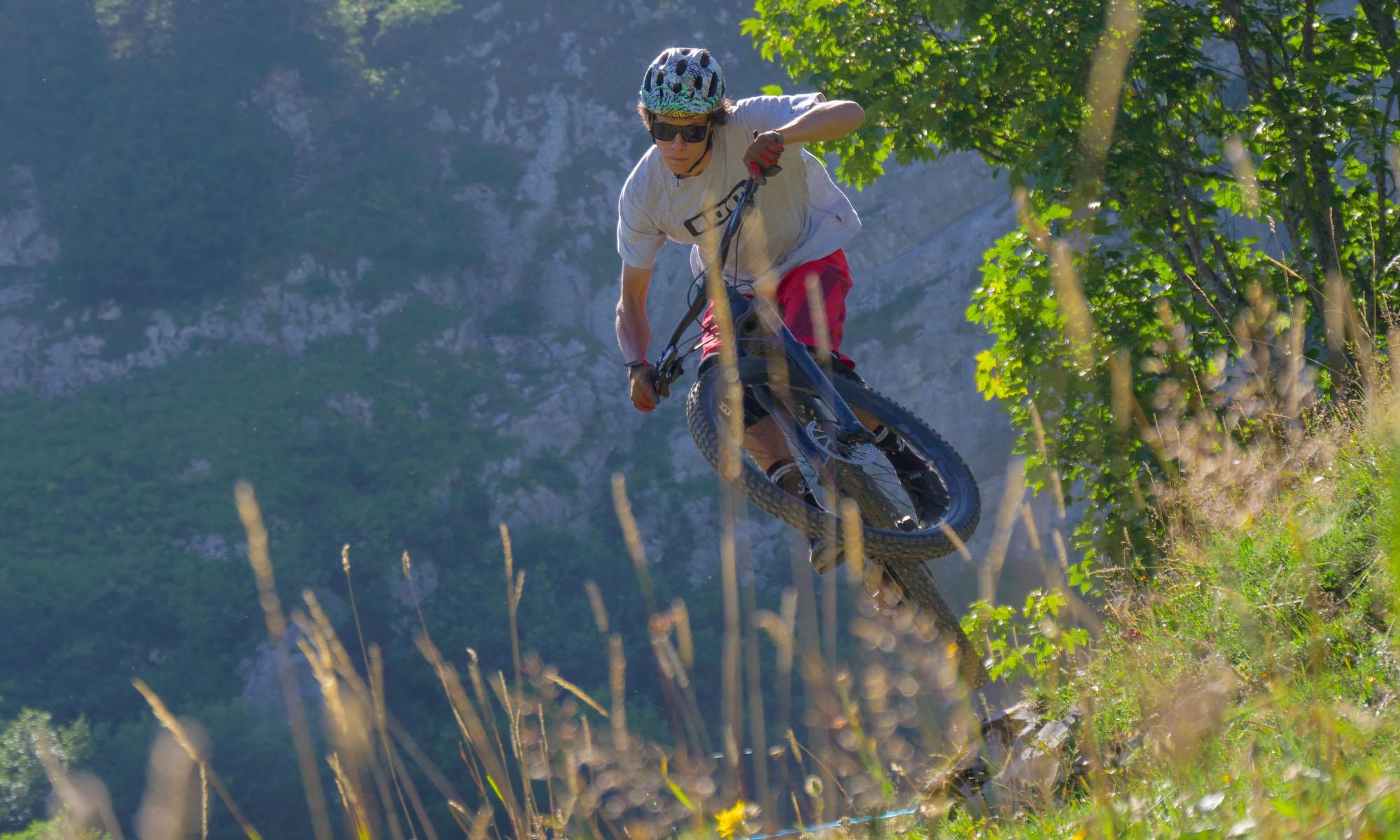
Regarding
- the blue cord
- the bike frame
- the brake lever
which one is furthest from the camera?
the brake lever

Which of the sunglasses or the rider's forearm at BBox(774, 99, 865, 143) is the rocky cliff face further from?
the rider's forearm at BBox(774, 99, 865, 143)

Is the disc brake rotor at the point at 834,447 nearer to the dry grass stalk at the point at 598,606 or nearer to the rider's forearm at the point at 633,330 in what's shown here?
the rider's forearm at the point at 633,330

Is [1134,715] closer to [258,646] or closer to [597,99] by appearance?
[258,646]

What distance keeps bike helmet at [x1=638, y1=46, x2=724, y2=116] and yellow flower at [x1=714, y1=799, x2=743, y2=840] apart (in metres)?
2.66

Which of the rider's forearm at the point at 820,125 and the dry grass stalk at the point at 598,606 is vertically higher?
the rider's forearm at the point at 820,125

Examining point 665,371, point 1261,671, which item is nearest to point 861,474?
point 665,371

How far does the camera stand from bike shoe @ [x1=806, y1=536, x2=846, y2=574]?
12.0ft

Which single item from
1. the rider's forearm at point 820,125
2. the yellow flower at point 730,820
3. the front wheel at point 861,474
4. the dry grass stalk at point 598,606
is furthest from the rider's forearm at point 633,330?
the yellow flower at point 730,820

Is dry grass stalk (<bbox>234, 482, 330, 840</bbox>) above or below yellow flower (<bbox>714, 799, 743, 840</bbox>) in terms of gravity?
above

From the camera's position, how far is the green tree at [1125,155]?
7.46 meters

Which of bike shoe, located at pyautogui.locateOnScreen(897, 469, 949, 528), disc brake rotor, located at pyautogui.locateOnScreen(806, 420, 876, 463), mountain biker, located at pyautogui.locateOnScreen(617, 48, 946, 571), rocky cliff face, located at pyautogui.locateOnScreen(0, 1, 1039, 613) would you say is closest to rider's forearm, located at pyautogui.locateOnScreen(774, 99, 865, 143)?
mountain biker, located at pyautogui.locateOnScreen(617, 48, 946, 571)

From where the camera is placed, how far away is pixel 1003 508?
2420 mm

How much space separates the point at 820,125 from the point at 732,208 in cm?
57

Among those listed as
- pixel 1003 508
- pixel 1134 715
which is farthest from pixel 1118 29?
pixel 1003 508
